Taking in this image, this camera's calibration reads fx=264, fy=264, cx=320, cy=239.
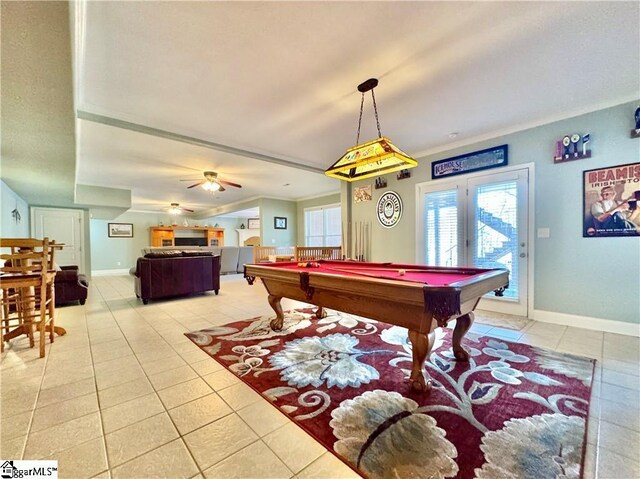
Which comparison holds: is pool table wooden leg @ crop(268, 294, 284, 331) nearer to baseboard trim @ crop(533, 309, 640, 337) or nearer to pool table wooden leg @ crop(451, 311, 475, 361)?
pool table wooden leg @ crop(451, 311, 475, 361)

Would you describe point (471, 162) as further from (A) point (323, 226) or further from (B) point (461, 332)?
(A) point (323, 226)

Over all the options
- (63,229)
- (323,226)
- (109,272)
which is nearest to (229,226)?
(109,272)

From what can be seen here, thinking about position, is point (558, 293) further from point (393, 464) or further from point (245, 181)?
point (245, 181)

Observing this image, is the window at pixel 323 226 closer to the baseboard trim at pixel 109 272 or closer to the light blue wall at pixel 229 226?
the light blue wall at pixel 229 226

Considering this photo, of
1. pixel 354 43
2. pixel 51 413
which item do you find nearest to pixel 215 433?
pixel 51 413

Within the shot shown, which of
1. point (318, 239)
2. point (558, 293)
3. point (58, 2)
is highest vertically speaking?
point (58, 2)

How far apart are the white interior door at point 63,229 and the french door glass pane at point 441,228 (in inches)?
352

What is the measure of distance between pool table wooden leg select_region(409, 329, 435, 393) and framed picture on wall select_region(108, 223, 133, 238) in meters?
11.8

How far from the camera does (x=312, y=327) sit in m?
3.12

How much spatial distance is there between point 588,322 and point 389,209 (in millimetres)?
3062

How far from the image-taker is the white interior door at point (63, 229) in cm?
702

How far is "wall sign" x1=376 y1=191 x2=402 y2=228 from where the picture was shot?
488 centimetres

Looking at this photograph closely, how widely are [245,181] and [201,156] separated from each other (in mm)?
1944

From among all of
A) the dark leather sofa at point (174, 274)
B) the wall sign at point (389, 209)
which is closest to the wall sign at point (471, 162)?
the wall sign at point (389, 209)
